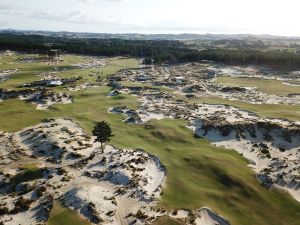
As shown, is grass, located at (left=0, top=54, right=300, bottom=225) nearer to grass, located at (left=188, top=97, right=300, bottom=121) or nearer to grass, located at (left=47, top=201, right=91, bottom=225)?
grass, located at (left=47, top=201, right=91, bottom=225)

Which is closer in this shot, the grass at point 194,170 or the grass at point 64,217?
the grass at point 64,217

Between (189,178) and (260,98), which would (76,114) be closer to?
(189,178)

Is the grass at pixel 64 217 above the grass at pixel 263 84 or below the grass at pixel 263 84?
below

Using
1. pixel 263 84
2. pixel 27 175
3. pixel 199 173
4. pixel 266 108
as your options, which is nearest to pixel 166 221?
pixel 199 173

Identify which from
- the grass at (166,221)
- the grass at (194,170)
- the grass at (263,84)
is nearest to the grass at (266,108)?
the grass at (263,84)

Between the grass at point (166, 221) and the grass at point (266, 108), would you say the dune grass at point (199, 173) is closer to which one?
the grass at point (166, 221)

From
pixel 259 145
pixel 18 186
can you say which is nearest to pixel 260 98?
pixel 259 145

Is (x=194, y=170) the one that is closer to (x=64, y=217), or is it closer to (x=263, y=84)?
(x=64, y=217)

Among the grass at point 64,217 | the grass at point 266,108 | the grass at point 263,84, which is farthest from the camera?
the grass at point 263,84
